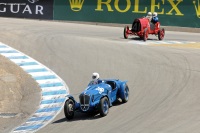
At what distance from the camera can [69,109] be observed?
Result: 13.7 m

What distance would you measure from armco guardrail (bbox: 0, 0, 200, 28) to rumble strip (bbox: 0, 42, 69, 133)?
10279 mm

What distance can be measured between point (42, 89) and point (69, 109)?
4.29m

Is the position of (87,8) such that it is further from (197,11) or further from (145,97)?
(145,97)

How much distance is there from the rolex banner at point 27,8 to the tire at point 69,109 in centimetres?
2120

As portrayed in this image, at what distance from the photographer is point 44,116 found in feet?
48.4

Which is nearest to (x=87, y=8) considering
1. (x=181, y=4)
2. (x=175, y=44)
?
(x=181, y=4)

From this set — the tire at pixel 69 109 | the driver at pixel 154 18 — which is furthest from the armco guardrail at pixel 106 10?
the tire at pixel 69 109

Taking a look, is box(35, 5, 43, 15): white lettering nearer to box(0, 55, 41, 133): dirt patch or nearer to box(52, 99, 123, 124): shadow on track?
box(0, 55, 41, 133): dirt patch

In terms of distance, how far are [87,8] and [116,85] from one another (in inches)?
775

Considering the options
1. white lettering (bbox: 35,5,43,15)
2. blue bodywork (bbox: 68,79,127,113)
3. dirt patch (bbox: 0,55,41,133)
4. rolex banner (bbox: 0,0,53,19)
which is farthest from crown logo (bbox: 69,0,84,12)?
blue bodywork (bbox: 68,79,127,113)

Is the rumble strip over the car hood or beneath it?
beneath

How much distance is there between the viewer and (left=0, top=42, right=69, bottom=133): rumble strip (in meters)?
14.2

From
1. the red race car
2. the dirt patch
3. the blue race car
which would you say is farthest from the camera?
the red race car

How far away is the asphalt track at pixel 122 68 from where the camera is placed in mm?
12875
